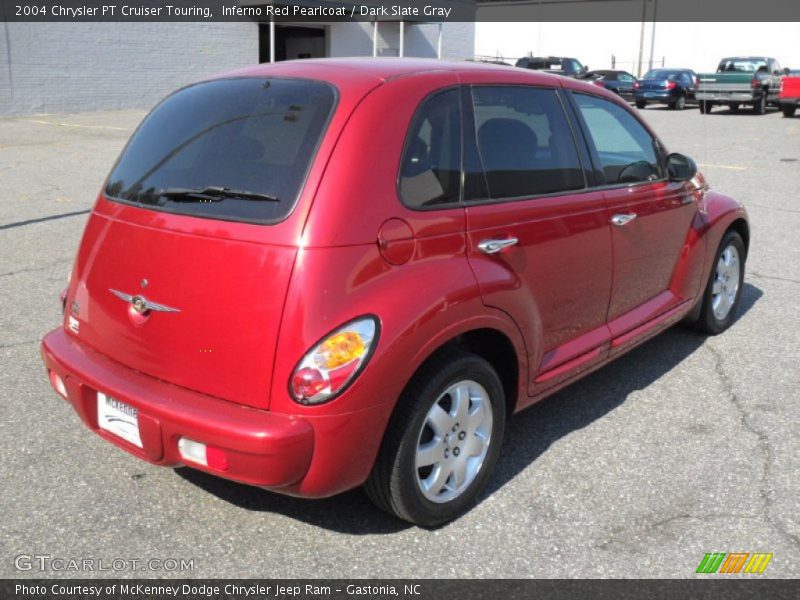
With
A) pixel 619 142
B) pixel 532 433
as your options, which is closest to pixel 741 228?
pixel 619 142

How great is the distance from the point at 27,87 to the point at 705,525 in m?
24.6

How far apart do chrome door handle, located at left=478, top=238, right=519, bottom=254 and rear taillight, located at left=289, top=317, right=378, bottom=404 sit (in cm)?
76

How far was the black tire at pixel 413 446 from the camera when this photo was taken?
2.99 meters

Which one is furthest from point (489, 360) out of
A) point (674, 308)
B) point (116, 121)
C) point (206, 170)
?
point (116, 121)

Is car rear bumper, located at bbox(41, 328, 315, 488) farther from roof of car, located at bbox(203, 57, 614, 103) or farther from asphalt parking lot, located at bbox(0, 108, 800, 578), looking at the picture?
roof of car, located at bbox(203, 57, 614, 103)

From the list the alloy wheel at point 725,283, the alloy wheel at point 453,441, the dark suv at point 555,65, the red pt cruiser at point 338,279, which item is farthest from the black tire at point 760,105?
the alloy wheel at point 453,441

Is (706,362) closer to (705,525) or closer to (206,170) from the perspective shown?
(705,525)

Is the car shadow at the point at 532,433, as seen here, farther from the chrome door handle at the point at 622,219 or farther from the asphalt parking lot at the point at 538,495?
the chrome door handle at the point at 622,219

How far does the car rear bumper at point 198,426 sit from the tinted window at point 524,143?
135cm

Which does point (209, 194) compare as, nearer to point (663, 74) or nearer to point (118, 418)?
point (118, 418)

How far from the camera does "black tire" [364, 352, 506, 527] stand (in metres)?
2.99

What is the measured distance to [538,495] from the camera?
353 cm

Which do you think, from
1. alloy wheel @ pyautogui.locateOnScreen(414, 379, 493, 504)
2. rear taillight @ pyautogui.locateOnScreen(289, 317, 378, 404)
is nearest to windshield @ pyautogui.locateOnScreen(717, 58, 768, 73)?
alloy wheel @ pyautogui.locateOnScreen(414, 379, 493, 504)

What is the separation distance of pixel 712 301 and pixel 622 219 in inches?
67.4
